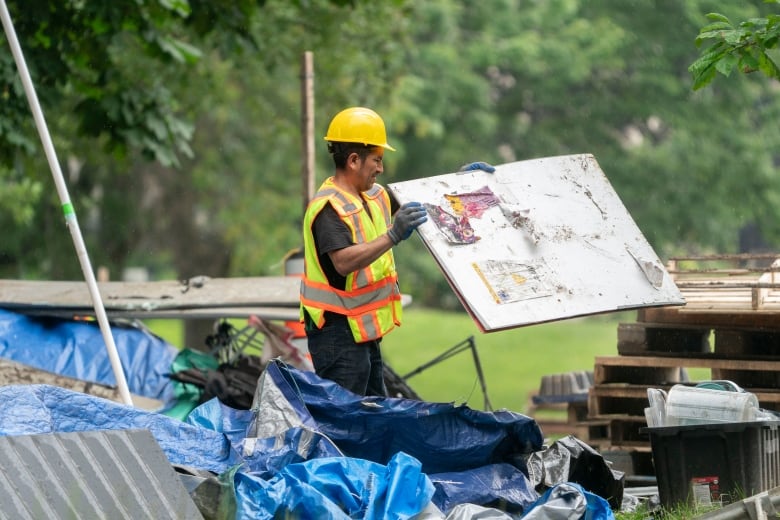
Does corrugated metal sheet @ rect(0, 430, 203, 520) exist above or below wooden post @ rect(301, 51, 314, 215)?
below

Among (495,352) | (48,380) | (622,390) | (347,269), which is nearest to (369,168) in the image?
(347,269)

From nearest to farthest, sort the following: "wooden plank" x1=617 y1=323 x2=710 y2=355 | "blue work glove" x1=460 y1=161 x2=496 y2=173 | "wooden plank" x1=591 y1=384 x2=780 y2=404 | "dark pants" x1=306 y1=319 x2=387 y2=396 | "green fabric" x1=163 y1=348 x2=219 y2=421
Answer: "dark pants" x1=306 y1=319 x2=387 y2=396 → "blue work glove" x1=460 y1=161 x2=496 y2=173 → "wooden plank" x1=591 y1=384 x2=780 y2=404 → "wooden plank" x1=617 y1=323 x2=710 y2=355 → "green fabric" x1=163 y1=348 x2=219 y2=421

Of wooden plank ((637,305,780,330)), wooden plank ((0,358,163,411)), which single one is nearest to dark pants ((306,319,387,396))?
wooden plank ((637,305,780,330))

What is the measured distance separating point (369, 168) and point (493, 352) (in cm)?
2131

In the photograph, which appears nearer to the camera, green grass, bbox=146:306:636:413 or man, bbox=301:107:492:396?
man, bbox=301:107:492:396

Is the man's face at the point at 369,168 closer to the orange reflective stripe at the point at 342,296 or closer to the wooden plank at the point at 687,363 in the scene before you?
the orange reflective stripe at the point at 342,296

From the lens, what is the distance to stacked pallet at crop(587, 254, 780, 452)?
7.10 metres

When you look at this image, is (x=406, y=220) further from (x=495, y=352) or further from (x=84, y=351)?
(x=495, y=352)

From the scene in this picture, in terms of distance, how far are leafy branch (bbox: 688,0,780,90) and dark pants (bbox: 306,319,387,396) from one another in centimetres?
206

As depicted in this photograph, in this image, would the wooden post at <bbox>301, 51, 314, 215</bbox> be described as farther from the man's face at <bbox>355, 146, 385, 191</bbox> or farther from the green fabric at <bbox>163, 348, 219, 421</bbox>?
the man's face at <bbox>355, 146, 385, 191</bbox>

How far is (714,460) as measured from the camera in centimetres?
595

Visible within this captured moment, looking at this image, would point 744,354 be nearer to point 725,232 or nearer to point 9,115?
point 9,115

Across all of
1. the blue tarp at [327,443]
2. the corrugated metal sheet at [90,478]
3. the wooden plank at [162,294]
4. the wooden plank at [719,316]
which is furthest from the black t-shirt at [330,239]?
the wooden plank at [162,294]

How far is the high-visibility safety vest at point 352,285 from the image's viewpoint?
19.7 feet
